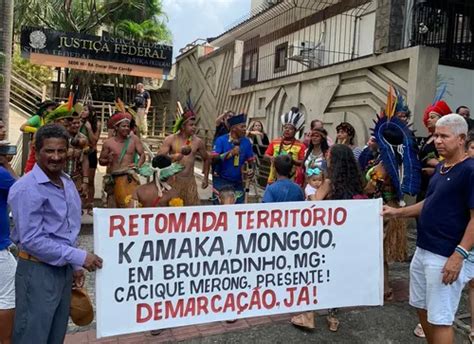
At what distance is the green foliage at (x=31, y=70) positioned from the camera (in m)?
19.0

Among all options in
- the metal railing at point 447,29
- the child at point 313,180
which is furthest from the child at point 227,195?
the metal railing at point 447,29

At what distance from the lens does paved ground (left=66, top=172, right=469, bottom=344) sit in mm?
3654

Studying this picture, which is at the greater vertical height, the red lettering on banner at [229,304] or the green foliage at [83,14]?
the green foliage at [83,14]

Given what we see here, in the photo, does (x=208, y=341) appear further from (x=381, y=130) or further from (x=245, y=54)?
(x=245, y=54)

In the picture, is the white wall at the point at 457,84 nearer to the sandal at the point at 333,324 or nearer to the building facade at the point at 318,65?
the building facade at the point at 318,65

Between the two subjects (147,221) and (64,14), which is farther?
(64,14)

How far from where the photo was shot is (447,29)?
331 inches

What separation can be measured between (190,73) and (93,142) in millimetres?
14576

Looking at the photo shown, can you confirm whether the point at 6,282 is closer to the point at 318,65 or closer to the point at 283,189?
the point at 283,189

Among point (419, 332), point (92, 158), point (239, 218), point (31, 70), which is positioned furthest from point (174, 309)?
point (31, 70)

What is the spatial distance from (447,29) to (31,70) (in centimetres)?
1725

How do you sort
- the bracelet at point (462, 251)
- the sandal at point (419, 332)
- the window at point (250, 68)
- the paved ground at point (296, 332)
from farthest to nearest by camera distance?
1. the window at point (250, 68)
2. the sandal at point (419, 332)
3. the paved ground at point (296, 332)
4. the bracelet at point (462, 251)

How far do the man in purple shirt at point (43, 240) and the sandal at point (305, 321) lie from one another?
2.08 m

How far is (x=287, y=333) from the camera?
382 cm
